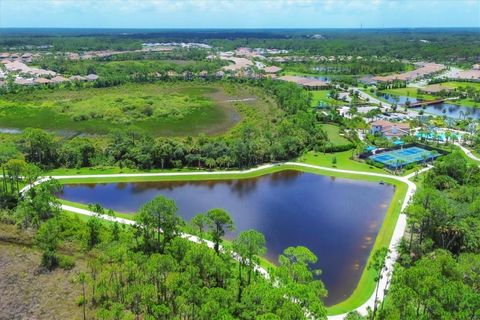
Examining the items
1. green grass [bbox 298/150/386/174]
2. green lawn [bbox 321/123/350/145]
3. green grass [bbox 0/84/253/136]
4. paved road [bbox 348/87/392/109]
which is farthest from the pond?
paved road [bbox 348/87/392/109]

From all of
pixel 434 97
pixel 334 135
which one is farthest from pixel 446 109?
pixel 334 135

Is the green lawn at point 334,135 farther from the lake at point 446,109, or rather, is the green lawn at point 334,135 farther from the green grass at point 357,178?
the lake at point 446,109

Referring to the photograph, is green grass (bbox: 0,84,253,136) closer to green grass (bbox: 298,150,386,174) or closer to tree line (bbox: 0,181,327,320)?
green grass (bbox: 298,150,386,174)

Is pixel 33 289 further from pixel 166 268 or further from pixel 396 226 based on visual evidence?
pixel 396 226

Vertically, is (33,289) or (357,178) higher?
(357,178)

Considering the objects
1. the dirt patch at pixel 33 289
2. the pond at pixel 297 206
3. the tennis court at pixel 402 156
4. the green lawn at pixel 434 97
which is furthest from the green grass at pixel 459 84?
the dirt patch at pixel 33 289

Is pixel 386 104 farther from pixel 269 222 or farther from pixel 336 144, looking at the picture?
pixel 269 222

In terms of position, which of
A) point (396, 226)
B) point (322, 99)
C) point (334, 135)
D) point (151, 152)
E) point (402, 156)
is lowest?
point (396, 226)
